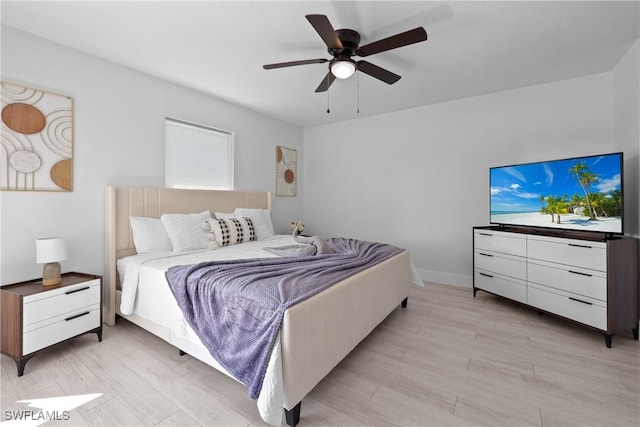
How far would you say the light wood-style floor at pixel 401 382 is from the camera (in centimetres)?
160

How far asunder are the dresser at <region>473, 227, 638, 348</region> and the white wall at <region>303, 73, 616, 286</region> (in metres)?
0.84

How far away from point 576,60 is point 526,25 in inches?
42.0

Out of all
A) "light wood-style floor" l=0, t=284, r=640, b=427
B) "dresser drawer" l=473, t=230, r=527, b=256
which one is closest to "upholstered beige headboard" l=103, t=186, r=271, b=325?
"light wood-style floor" l=0, t=284, r=640, b=427

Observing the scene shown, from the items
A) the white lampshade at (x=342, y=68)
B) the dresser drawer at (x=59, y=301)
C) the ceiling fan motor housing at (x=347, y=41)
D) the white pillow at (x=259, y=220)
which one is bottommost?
the dresser drawer at (x=59, y=301)

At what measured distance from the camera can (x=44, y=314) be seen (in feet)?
6.94

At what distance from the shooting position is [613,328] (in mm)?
2328

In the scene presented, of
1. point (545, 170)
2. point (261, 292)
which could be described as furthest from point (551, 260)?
point (261, 292)

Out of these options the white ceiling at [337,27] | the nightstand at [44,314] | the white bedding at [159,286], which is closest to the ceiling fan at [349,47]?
the white ceiling at [337,27]

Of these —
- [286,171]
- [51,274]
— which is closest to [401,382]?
[51,274]

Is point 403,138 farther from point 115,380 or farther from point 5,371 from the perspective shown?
point 5,371

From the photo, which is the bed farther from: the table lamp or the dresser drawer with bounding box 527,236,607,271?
the dresser drawer with bounding box 527,236,607,271

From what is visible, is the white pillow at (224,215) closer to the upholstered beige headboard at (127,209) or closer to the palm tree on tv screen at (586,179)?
the upholstered beige headboard at (127,209)

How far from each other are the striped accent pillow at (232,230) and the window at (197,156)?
794 mm

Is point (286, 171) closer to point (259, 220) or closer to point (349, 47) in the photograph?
point (259, 220)
